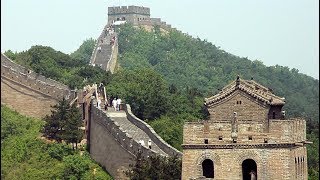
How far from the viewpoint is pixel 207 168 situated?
3188 cm

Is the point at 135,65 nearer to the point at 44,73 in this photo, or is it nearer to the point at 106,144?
the point at 44,73

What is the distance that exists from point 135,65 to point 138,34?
37.4ft

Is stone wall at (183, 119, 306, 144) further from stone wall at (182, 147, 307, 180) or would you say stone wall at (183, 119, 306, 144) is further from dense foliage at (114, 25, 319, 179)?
dense foliage at (114, 25, 319, 179)

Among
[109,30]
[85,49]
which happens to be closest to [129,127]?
[109,30]

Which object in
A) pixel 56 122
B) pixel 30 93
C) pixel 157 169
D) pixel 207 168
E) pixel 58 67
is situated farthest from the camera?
pixel 58 67

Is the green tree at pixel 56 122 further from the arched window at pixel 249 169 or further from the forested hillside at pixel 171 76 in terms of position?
the arched window at pixel 249 169

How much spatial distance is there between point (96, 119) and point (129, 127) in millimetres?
1893

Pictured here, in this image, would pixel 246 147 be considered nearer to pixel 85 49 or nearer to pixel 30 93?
pixel 30 93

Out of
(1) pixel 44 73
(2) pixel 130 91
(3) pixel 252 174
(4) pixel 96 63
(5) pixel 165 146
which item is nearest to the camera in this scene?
(3) pixel 252 174

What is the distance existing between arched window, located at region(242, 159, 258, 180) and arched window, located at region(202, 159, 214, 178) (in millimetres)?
1134

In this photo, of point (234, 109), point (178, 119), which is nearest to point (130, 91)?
point (178, 119)

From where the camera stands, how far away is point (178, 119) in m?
51.7

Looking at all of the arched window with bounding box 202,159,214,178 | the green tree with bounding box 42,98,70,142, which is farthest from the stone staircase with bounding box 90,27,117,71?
the arched window with bounding box 202,159,214,178

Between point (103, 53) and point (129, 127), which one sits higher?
point (103, 53)
